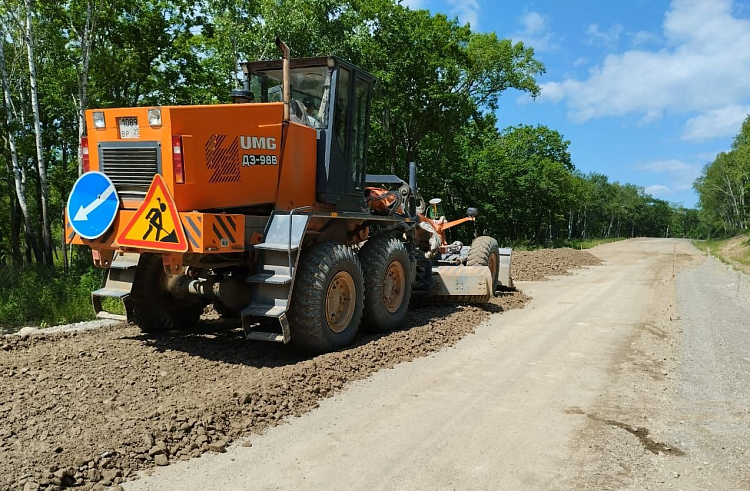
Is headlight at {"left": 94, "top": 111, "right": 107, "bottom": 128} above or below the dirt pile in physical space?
above

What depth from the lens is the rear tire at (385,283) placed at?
717cm

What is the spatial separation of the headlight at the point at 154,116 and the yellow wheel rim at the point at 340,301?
236cm

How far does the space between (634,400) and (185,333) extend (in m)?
5.23

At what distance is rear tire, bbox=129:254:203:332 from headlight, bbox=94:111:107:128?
1.63 m

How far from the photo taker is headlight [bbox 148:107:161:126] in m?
5.10

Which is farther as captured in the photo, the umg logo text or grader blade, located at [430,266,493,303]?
grader blade, located at [430,266,493,303]

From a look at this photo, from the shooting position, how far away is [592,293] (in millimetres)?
12672

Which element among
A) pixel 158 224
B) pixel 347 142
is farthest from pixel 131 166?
pixel 347 142

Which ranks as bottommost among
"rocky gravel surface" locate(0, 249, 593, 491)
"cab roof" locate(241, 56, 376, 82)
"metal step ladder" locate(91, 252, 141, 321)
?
"rocky gravel surface" locate(0, 249, 593, 491)

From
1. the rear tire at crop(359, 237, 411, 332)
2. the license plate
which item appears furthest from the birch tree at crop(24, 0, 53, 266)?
the rear tire at crop(359, 237, 411, 332)

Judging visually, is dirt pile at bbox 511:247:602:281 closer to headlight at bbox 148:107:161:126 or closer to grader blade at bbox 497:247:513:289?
grader blade at bbox 497:247:513:289

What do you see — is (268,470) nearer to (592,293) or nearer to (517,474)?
(517,474)

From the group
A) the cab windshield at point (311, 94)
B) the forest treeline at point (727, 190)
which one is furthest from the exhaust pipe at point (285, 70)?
the forest treeline at point (727, 190)

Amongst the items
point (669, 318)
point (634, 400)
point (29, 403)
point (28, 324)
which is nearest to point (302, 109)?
point (29, 403)
